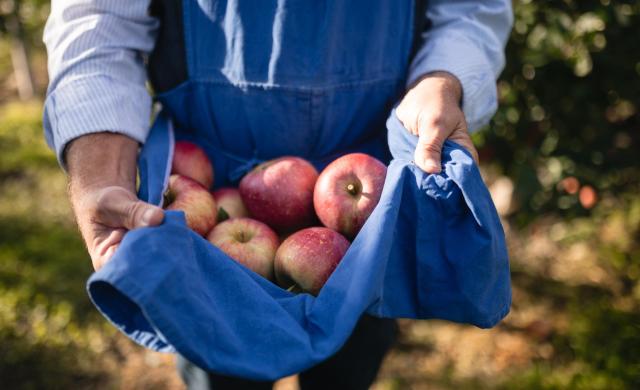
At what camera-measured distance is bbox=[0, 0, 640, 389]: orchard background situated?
2.33 metres

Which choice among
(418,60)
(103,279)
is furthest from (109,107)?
(418,60)

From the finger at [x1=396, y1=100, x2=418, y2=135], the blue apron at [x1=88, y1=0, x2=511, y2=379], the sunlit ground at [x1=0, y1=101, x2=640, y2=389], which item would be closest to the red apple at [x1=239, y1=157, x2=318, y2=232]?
the blue apron at [x1=88, y1=0, x2=511, y2=379]

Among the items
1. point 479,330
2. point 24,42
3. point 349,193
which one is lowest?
point 479,330

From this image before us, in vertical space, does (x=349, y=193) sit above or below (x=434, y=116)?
below

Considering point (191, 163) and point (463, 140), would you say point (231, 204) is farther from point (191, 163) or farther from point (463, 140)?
point (463, 140)

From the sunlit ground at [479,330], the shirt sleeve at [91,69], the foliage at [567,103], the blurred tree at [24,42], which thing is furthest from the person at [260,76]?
the blurred tree at [24,42]

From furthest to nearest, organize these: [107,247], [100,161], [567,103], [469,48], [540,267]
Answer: [540,267]
[567,103]
[469,48]
[100,161]
[107,247]

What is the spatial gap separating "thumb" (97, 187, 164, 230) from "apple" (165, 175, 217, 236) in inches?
7.4

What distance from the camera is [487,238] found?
1.16m

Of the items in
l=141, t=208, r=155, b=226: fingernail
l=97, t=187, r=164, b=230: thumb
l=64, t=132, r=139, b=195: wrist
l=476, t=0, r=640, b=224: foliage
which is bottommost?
l=476, t=0, r=640, b=224: foliage

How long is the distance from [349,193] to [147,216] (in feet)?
1.54

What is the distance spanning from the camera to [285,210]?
142cm

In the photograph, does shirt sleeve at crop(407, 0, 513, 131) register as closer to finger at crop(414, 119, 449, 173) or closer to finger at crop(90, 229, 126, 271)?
finger at crop(414, 119, 449, 173)

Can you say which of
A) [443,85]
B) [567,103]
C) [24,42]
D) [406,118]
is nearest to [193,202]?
[406,118]
